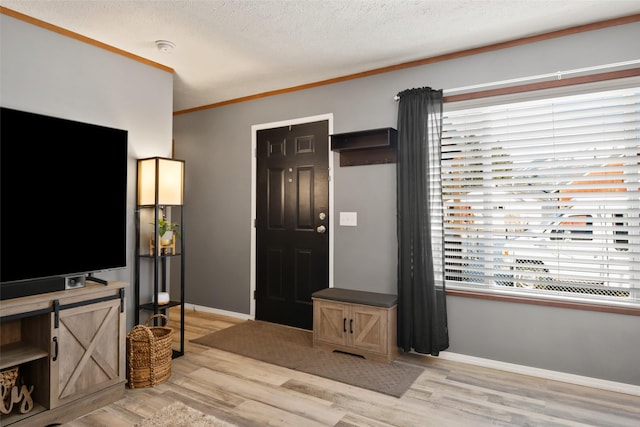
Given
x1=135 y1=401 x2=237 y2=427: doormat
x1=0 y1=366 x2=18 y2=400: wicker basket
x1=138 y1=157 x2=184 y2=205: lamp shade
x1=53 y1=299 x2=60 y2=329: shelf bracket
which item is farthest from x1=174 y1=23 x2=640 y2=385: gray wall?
x1=0 y1=366 x2=18 y2=400: wicker basket

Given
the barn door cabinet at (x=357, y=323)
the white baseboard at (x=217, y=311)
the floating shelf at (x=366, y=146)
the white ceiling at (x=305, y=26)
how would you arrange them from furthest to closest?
the white baseboard at (x=217, y=311) < the floating shelf at (x=366, y=146) < the barn door cabinet at (x=357, y=323) < the white ceiling at (x=305, y=26)

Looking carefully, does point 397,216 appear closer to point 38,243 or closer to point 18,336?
point 38,243

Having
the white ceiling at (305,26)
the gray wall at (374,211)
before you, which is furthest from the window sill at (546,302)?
the white ceiling at (305,26)

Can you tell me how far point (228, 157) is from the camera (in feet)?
15.5

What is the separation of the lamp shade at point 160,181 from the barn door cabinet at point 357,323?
60.1 inches

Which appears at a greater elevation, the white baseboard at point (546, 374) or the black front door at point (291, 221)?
the black front door at point (291, 221)

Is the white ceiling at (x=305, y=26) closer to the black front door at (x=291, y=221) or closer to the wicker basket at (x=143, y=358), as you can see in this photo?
the black front door at (x=291, y=221)

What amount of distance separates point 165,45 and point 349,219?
2.20 metres

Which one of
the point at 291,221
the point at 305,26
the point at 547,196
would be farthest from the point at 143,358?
the point at 547,196

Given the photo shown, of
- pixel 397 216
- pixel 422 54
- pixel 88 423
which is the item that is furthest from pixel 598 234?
pixel 88 423

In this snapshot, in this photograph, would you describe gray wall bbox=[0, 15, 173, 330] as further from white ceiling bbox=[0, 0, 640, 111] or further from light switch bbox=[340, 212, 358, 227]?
light switch bbox=[340, 212, 358, 227]

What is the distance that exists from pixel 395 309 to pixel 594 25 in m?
2.61

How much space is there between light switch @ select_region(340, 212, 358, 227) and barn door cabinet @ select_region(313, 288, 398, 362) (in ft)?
2.21

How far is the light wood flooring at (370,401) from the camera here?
2.35 metres
